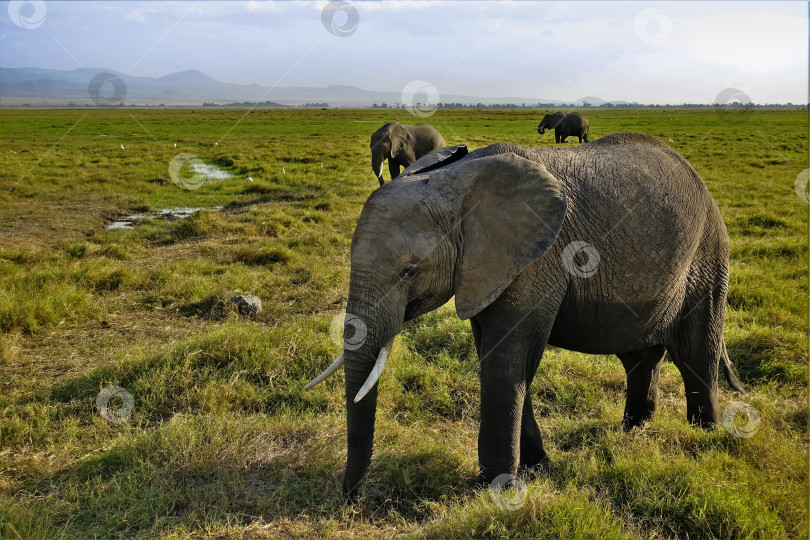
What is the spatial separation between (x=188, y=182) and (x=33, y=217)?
21.6 feet

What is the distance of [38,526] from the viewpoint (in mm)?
3338

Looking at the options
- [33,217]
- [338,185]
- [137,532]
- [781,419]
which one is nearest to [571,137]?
[338,185]

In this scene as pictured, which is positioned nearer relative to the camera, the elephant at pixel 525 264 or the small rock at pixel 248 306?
the elephant at pixel 525 264

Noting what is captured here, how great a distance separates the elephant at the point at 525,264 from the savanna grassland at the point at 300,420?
0.49 meters

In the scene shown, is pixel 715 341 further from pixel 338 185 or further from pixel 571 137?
pixel 571 137

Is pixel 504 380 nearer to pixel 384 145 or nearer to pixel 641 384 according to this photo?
pixel 641 384

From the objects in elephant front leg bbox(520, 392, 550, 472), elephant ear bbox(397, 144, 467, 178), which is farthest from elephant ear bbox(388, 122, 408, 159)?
elephant front leg bbox(520, 392, 550, 472)

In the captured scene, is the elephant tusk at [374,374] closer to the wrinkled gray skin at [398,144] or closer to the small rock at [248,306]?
the small rock at [248,306]

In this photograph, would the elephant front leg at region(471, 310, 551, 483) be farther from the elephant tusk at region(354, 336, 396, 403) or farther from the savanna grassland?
the elephant tusk at region(354, 336, 396, 403)

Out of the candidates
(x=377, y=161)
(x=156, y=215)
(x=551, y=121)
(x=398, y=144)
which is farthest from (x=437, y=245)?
(x=551, y=121)

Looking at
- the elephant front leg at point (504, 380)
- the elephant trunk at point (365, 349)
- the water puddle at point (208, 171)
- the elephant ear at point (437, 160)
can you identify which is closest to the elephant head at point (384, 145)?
the water puddle at point (208, 171)

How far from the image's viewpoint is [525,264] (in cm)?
329

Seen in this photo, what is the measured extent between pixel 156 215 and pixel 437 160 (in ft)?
43.3

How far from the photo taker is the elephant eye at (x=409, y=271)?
327cm
